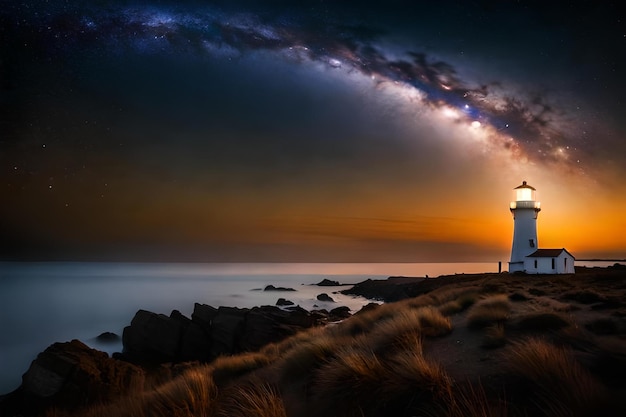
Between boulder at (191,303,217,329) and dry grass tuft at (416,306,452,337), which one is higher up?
dry grass tuft at (416,306,452,337)

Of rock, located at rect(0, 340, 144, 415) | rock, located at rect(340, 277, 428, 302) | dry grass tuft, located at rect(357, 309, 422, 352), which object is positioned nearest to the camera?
dry grass tuft, located at rect(357, 309, 422, 352)

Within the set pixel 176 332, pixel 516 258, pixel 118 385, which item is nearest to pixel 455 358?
pixel 118 385

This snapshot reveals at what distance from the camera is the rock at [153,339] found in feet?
77.3

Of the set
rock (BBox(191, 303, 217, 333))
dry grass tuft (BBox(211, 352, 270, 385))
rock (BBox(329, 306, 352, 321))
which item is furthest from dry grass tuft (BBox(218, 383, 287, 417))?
rock (BBox(329, 306, 352, 321))

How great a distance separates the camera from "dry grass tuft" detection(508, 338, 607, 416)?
3.95 metres

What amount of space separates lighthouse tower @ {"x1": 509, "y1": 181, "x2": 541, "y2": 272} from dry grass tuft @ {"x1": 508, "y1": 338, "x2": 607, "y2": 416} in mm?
36829

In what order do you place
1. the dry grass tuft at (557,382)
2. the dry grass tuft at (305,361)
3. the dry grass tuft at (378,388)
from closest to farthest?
the dry grass tuft at (557,382), the dry grass tuft at (378,388), the dry grass tuft at (305,361)

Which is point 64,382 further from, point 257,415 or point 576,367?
point 576,367

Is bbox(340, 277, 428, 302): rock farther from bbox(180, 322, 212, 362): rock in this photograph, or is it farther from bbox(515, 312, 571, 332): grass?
bbox(515, 312, 571, 332): grass

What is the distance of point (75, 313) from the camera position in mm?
52219

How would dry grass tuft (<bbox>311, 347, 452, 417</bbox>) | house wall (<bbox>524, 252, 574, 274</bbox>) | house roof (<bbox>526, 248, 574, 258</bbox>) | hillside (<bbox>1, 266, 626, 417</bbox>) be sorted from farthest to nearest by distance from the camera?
house roof (<bbox>526, 248, 574, 258</bbox>), house wall (<bbox>524, 252, 574, 274</bbox>), dry grass tuft (<bbox>311, 347, 452, 417</bbox>), hillside (<bbox>1, 266, 626, 417</bbox>)

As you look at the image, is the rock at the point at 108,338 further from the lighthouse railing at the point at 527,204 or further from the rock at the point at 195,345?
the lighthouse railing at the point at 527,204

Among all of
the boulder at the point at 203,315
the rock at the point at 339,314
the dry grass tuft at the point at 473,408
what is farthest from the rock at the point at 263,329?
the dry grass tuft at the point at 473,408

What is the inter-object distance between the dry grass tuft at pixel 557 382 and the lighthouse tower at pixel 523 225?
36829mm
